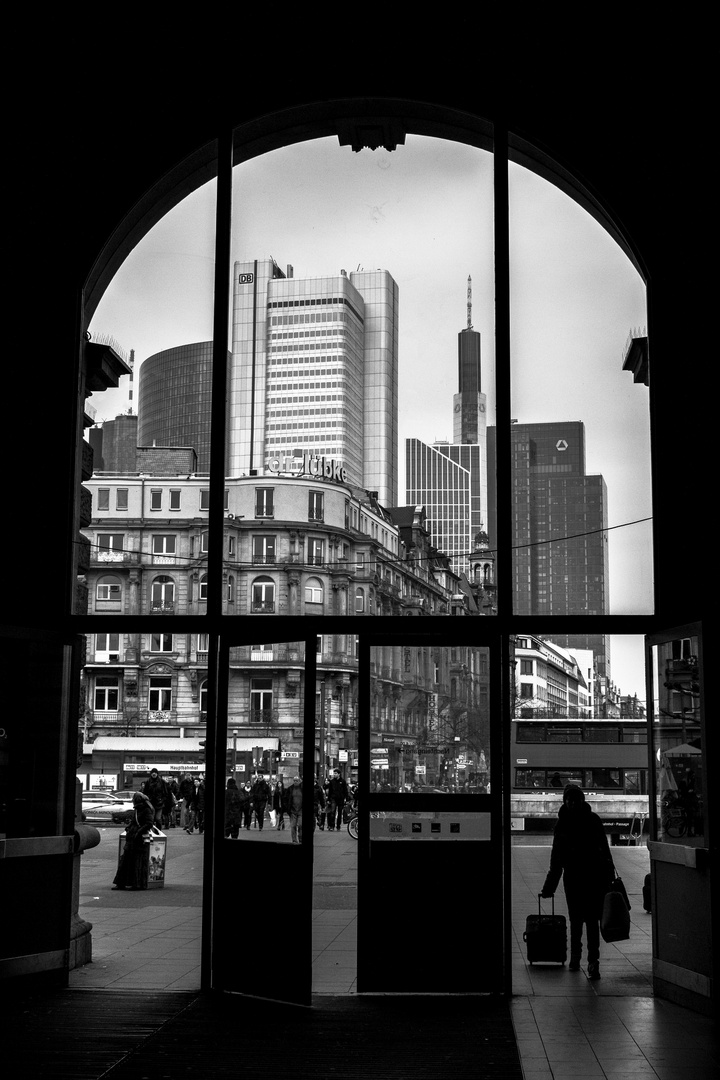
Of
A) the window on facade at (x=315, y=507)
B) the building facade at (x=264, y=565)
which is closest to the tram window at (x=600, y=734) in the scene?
the building facade at (x=264, y=565)

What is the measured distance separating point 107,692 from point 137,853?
9.41 meters

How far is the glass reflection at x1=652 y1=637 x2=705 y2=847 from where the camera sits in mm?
5816

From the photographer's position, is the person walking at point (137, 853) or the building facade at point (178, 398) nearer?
the building facade at point (178, 398)

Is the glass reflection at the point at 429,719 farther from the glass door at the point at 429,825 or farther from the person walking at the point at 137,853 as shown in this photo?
the person walking at the point at 137,853

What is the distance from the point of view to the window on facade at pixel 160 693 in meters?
13.0

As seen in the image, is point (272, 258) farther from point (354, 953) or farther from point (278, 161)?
point (354, 953)

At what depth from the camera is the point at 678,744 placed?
6023 mm

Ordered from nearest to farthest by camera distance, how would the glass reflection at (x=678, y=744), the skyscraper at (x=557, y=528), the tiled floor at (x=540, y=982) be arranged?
1. the tiled floor at (x=540, y=982)
2. the glass reflection at (x=678, y=744)
3. the skyscraper at (x=557, y=528)

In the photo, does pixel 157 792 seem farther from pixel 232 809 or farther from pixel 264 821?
pixel 264 821

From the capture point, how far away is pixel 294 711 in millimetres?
5828

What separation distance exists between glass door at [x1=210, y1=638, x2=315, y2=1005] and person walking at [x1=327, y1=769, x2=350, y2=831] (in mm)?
14940

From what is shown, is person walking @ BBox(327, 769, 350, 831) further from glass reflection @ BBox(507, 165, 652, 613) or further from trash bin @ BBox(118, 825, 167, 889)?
glass reflection @ BBox(507, 165, 652, 613)

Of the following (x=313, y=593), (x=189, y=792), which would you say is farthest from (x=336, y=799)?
(x=313, y=593)

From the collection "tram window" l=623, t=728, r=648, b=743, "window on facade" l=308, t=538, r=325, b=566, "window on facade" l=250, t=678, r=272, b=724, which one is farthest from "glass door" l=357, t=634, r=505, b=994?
"tram window" l=623, t=728, r=648, b=743
